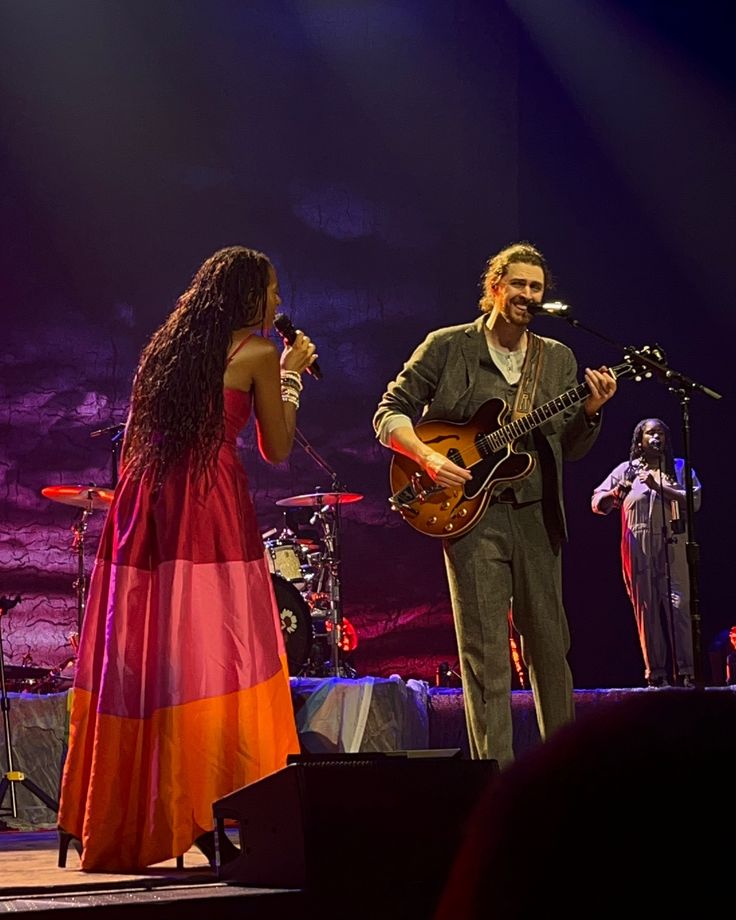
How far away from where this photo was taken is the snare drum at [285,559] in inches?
372

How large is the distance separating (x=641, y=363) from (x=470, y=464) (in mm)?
856

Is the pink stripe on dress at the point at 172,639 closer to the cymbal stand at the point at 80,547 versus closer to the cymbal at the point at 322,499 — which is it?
the cymbal stand at the point at 80,547

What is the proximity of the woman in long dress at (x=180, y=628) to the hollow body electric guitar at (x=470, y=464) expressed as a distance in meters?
0.85

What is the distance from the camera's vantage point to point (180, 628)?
3.88 m

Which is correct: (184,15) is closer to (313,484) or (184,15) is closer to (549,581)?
(313,484)

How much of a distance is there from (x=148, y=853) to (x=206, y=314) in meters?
1.69

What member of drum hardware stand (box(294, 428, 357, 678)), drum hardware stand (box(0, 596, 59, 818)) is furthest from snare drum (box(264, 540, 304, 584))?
drum hardware stand (box(0, 596, 59, 818))

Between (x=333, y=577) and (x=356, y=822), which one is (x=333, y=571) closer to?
(x=333, y=577)

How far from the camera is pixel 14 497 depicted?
10.9 metres

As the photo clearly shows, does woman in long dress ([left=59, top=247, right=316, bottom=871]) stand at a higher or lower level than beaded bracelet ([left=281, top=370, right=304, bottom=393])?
lower

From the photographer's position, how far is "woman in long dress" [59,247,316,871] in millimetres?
3805

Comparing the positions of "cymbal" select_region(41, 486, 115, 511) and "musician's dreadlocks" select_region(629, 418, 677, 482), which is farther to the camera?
"musician's dreadlocks" select_region(629, 418, 677, 482)

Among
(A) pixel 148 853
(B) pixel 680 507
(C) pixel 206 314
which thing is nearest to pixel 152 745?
(A) pixel 148 853

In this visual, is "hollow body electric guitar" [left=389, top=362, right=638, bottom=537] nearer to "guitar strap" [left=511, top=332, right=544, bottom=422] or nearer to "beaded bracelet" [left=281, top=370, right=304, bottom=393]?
"guitar strap" [left=511, top=332, right=544, bottom=422]
